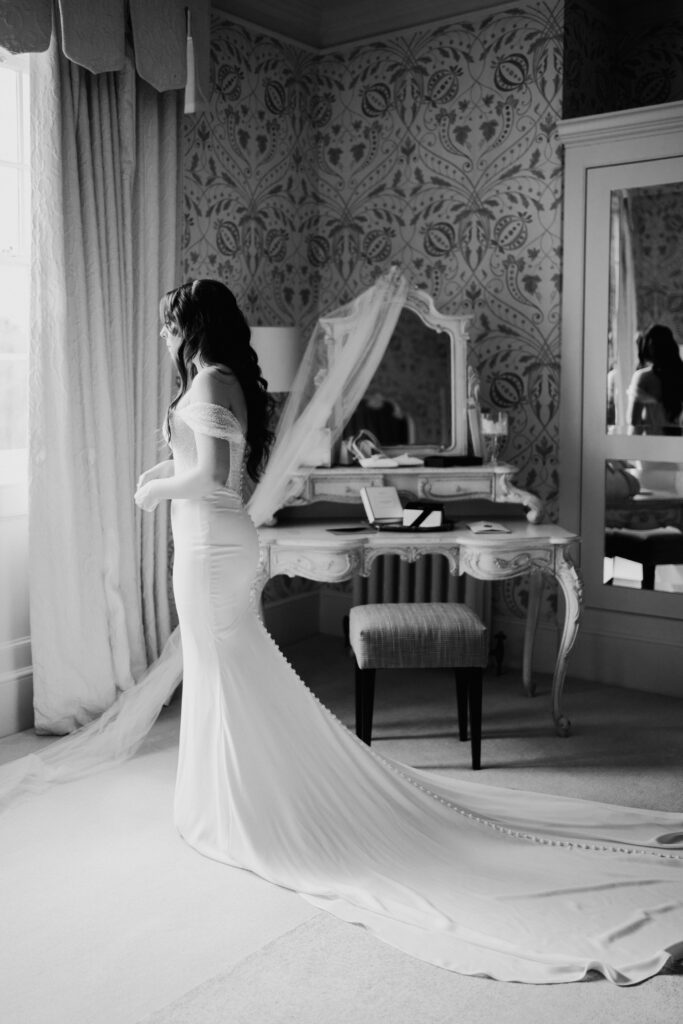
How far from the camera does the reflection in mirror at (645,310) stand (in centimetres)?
454

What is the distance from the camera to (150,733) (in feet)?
13.6

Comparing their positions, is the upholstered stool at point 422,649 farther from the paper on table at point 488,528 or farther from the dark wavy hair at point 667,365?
the dark wavy hair at point 667,365

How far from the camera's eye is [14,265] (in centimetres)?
416

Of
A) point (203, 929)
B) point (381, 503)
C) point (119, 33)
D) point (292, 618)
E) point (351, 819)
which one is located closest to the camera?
point (203, 929)

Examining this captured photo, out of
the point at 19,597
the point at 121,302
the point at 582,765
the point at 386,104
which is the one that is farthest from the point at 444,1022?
the point at 386,104

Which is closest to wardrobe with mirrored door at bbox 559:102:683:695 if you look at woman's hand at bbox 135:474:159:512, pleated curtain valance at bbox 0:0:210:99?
pleated curtain valance at bbox 0:0:210:99

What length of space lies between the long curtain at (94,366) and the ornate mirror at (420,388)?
95 cm

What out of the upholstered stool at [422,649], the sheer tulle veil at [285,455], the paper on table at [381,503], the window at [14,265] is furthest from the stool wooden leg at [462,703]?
the window at [14,265]

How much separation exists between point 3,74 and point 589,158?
7.99 ft

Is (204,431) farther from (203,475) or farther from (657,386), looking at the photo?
(657,386)

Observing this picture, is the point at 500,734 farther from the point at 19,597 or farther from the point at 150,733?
the point at 19,597

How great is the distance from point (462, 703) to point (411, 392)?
1.44m

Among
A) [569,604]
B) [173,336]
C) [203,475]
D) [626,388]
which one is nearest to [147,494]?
[203,475]

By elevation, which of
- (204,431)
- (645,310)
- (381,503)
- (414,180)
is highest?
(414,180)
